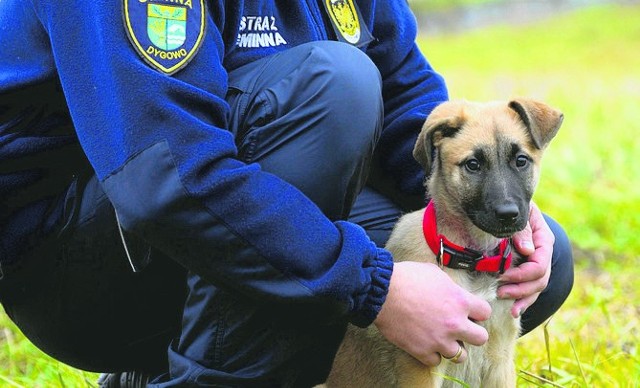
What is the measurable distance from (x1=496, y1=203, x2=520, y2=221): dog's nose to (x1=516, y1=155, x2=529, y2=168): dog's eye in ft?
0.63

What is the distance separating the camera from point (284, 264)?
1.84 meters

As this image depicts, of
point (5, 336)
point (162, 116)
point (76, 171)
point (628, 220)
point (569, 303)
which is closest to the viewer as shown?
point (162, 116)

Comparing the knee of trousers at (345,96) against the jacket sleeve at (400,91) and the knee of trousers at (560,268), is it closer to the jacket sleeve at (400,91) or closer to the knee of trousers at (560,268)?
the jacket sleeve at (400,91)

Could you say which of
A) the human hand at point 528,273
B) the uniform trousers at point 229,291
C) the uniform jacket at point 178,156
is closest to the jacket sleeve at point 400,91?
the human hand at point 528,273

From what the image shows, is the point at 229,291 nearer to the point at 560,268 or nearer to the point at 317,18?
the point at 317,18

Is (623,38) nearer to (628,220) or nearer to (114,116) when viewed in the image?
(628,220)

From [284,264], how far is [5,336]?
2.08m

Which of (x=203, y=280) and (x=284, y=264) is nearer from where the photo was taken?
(x=284, y=264)

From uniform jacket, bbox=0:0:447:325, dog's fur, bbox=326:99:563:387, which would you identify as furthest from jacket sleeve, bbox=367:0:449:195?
uniform jacket, bbox=0:0:447:325

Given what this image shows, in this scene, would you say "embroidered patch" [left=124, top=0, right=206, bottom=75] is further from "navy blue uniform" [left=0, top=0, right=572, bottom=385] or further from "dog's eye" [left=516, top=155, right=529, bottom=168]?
"dog's eye" [left=516, top=155, right=529, bottom=168]

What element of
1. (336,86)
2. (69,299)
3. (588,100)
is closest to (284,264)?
(336,86)

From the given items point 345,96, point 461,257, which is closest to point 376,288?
point 345,96

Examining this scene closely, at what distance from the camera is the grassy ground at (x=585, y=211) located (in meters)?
2.92

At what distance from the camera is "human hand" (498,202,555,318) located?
2.42 m
